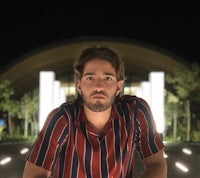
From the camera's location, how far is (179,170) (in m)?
12.7

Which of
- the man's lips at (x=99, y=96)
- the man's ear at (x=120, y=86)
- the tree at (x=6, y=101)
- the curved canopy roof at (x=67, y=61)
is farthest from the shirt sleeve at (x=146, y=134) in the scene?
the curved canopy roof at (x=67, y=61)

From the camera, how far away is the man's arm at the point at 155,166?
188cm

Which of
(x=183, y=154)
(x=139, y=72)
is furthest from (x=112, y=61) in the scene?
(x=139, y=72)

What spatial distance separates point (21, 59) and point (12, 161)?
19.6 meters

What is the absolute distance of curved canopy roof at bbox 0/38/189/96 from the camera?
109ft

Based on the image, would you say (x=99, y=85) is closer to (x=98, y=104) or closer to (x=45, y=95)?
(x=98, y=104)

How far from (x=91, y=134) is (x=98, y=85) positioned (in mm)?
198

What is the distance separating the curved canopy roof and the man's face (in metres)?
29.0

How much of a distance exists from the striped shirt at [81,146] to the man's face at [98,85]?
0.11 meters

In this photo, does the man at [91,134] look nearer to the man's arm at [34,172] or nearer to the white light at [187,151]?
the man's arm at [34,172]

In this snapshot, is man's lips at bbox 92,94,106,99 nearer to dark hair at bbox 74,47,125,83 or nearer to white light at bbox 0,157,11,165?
dark hair at bbox 74,47,125,83

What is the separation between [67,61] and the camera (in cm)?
3894

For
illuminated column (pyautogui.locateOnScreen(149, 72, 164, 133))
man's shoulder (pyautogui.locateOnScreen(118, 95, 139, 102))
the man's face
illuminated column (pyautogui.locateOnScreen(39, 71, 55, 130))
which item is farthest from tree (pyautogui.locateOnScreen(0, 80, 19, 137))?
the man's face

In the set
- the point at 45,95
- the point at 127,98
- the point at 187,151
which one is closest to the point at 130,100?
the point at 127,98
